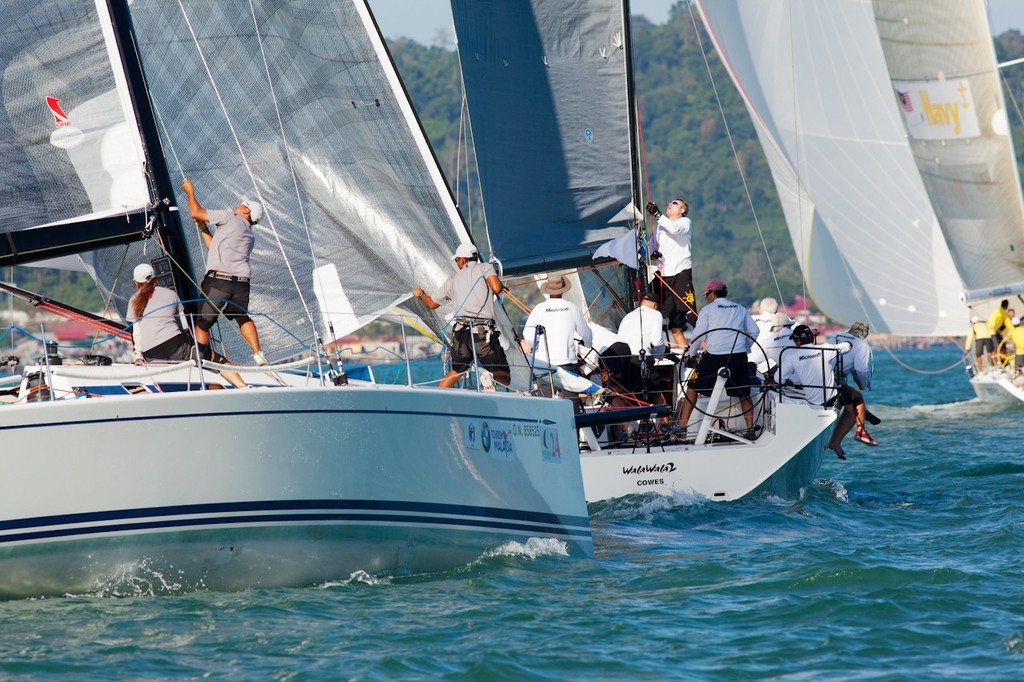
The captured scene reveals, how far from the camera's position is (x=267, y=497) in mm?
6836

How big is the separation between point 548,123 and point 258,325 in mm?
4724

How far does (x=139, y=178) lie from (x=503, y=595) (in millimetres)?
3045

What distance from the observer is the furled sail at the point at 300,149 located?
9.63 m

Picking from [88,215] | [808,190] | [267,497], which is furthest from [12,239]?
[808,190]

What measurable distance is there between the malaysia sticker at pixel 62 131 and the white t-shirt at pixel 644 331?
16.6 ft

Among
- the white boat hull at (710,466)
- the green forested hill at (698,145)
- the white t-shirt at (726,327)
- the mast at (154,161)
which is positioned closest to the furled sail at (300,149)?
the mast at (154,161)

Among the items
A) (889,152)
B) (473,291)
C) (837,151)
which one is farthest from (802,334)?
(889,152)

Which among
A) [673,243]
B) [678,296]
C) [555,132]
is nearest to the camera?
[673,243]

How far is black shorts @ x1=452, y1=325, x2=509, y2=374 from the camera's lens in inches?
367

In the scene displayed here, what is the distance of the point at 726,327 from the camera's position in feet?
37.4

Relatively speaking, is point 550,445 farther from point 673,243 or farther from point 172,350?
point 673,243

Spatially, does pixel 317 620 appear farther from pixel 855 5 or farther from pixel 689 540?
pixel 855 5

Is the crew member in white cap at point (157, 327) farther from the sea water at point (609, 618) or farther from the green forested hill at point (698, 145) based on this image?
the green forested hill at point (698, 145)

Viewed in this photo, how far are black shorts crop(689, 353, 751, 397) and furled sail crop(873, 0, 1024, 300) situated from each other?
1499cm
